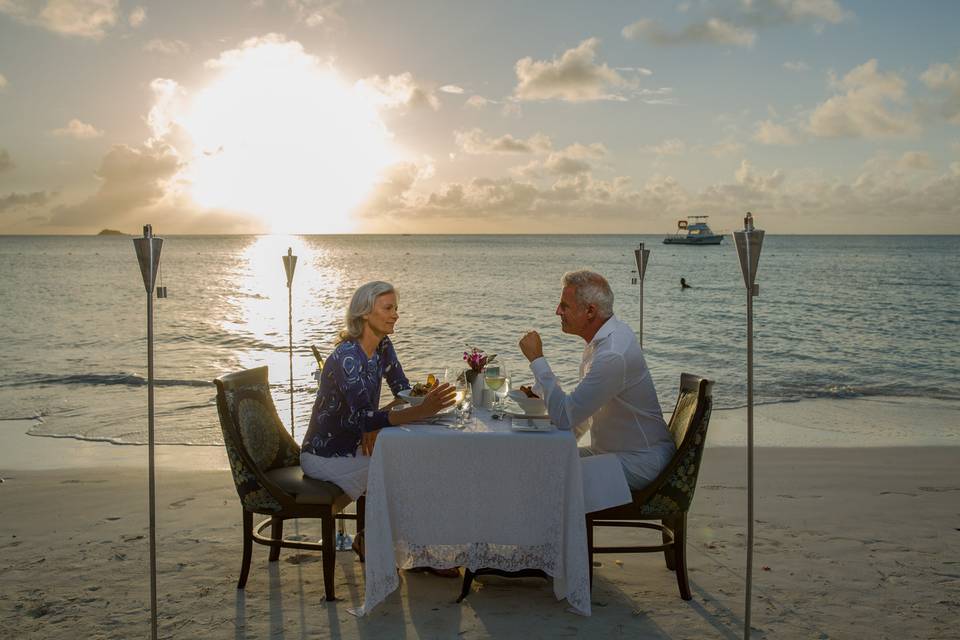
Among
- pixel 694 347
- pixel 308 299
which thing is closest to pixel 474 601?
pixel 694 347

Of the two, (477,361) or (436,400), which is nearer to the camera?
(436,400)

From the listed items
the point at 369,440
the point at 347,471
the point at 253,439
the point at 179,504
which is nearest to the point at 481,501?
the point at 369,440

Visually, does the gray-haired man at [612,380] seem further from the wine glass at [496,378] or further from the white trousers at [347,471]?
the white trousers at [347,471]

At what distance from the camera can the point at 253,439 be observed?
13.1 ft

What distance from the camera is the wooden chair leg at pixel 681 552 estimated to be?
12.5 feet

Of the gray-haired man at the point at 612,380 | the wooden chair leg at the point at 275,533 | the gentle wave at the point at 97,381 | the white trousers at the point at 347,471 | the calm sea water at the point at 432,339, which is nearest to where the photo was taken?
the gray-haired man at the point at 612,380

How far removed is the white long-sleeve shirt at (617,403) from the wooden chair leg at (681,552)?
27 cm

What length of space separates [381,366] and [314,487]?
828 mm

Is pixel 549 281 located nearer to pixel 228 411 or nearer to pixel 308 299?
pixel 308 299

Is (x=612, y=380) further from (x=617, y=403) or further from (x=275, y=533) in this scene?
(x=275, y=533)

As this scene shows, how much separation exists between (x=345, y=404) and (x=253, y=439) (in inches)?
22.1

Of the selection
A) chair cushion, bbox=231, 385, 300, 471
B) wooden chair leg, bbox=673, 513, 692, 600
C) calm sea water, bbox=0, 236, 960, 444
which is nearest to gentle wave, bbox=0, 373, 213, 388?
calm sea water, bbox=0, 236, 960, 444

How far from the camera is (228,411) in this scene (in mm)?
3791

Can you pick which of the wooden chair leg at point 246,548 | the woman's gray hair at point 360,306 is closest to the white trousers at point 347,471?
the wooden chair leg at point 246,548
